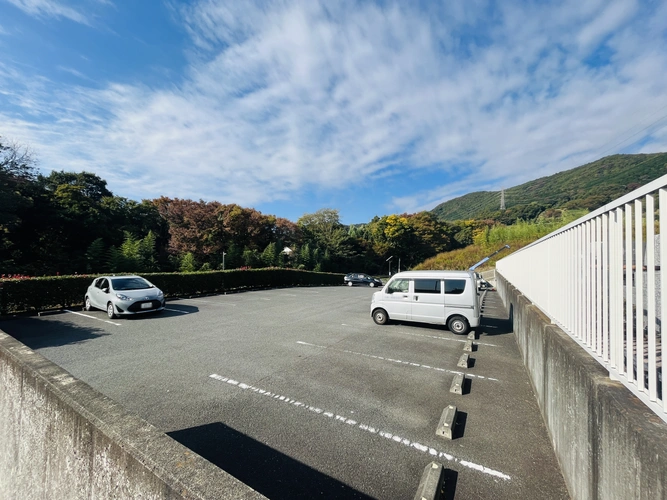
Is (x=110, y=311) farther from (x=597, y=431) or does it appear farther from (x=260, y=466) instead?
(x=597, y=431)

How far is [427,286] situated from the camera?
7.89 m

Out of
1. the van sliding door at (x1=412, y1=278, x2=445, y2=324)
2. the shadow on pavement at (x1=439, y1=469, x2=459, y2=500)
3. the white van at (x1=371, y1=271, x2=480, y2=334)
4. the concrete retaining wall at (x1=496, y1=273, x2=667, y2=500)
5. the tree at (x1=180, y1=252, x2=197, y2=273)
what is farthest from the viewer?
the tree at (x1=180, y1=252, x2=197, y2=273)

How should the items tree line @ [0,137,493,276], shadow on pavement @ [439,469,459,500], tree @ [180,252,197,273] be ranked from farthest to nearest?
tree @ [180,252,197,273] < tree line @ [0,137,493,276] < shadow on pavement @ [439,469,459,500]

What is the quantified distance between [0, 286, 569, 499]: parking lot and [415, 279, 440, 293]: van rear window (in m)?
1.09

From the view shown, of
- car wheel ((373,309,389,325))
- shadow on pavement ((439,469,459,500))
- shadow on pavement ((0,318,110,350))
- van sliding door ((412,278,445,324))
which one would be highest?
van sliding door ((412,278,445,324))

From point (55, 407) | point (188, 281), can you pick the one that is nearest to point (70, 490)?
point (55, 407)

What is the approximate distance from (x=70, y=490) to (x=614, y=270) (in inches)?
161

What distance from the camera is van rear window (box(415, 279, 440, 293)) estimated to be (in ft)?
25.5

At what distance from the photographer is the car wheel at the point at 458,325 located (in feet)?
24.4

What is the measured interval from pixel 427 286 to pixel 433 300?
1.30 feet

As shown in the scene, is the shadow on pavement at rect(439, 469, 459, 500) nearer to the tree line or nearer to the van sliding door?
the van sliding door

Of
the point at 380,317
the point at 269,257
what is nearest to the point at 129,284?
the point at 380,317

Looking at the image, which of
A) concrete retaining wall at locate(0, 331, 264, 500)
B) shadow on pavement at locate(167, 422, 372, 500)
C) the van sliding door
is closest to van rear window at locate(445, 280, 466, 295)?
the van sliding door

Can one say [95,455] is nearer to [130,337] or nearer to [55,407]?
[55,407]
